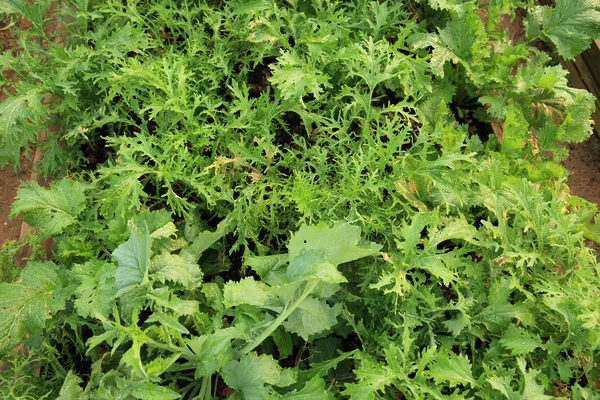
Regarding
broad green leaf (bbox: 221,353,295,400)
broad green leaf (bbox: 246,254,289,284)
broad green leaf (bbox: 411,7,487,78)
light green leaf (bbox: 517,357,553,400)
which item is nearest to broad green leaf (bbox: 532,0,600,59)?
broad green leaf (bbox: 411,7,487,78)

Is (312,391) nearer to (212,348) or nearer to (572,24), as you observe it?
(212,348)

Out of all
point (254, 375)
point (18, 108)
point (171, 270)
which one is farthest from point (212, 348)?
point (18, 108)

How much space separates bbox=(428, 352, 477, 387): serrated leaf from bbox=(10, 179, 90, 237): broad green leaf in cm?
140

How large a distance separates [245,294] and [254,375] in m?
0.26

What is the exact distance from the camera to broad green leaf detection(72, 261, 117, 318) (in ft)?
5.72

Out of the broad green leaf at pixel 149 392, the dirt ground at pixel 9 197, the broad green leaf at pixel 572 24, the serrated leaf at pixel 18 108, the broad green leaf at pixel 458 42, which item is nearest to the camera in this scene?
the broad green leaf at pixel 149 392

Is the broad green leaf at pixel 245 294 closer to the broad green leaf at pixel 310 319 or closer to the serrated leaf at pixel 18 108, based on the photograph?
the broad green leaf at pixel 310 319

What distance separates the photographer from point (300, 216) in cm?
217

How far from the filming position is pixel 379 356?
1.98 m

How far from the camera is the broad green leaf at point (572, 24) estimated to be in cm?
260

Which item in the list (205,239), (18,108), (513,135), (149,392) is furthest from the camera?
(513,135)

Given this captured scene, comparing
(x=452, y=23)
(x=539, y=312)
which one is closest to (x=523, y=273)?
(x=539, y=312)

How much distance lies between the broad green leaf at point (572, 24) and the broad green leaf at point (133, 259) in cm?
219

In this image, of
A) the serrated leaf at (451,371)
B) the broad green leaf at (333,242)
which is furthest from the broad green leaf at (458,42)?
the serrated leaf at (451,371)
